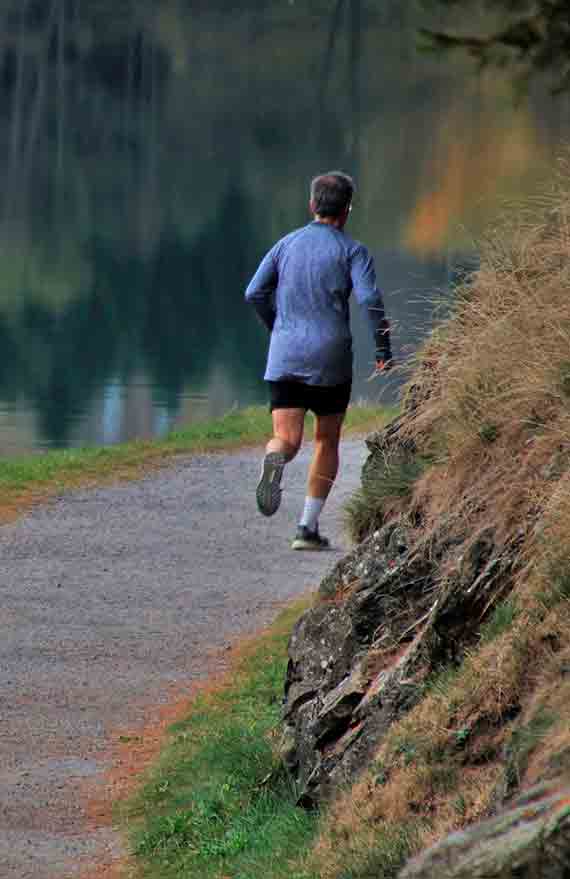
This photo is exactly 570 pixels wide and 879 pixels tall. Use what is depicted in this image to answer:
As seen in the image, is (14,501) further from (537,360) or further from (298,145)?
(298,145)

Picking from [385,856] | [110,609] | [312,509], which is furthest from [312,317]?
[385,856]

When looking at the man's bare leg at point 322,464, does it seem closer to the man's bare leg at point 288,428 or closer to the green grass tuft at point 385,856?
the man's bare leg at point 288,428

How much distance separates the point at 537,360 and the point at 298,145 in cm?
6977

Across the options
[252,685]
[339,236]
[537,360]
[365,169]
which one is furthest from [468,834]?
[365,169]

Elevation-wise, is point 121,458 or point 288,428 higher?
point 288,428

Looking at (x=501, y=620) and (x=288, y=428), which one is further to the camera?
(x=288, y=428)

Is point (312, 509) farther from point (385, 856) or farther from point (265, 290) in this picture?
point (385, 856)

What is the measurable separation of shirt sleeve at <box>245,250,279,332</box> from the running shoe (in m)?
1.35

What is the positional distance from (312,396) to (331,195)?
117 centimetres

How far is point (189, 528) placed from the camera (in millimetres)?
13844

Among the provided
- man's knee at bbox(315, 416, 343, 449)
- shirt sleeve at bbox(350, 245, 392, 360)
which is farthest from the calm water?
man's knee at bbox(315, 416, 343, 449)

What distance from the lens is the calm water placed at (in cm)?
3300

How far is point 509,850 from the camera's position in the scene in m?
3.47

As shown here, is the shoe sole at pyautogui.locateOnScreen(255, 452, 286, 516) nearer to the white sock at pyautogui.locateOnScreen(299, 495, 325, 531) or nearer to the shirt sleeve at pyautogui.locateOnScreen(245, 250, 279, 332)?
the white sock at pyautogui.locateOnScreen(299, 495, 325, 531)
